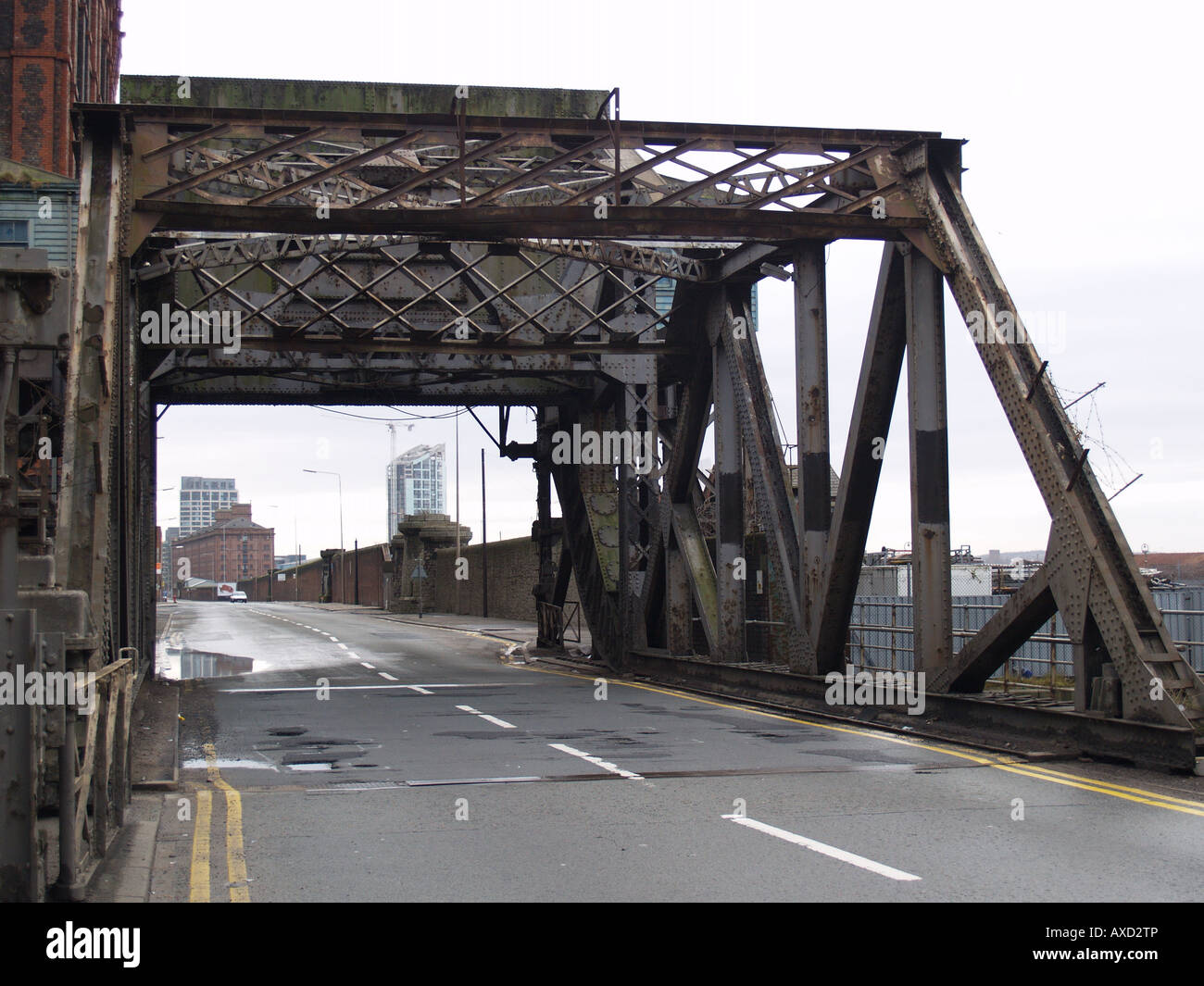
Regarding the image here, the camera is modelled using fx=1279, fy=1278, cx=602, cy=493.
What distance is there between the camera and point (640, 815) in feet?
28.9

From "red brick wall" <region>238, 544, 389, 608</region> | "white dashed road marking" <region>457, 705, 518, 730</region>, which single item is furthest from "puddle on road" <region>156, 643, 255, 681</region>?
"red brick wall" <region>238, 544, 389, 608</region>

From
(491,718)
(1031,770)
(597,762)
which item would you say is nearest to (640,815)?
(597,762)

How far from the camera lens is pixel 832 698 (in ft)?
48.5

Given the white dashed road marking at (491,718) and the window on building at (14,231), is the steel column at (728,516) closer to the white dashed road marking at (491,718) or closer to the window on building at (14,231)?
the white dashed road marking at (491,718)

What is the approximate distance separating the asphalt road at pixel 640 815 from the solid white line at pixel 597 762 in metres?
0.05

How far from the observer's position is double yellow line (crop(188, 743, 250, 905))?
672 centimetres

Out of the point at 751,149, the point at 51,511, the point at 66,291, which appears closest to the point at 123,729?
the point at 66,291

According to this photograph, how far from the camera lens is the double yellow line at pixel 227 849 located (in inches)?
265

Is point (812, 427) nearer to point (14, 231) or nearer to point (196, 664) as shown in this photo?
point (196, 664)

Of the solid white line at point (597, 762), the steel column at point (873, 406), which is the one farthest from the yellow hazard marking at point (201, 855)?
the steel column at point (873, 406)

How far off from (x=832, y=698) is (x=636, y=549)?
7.52 meters
